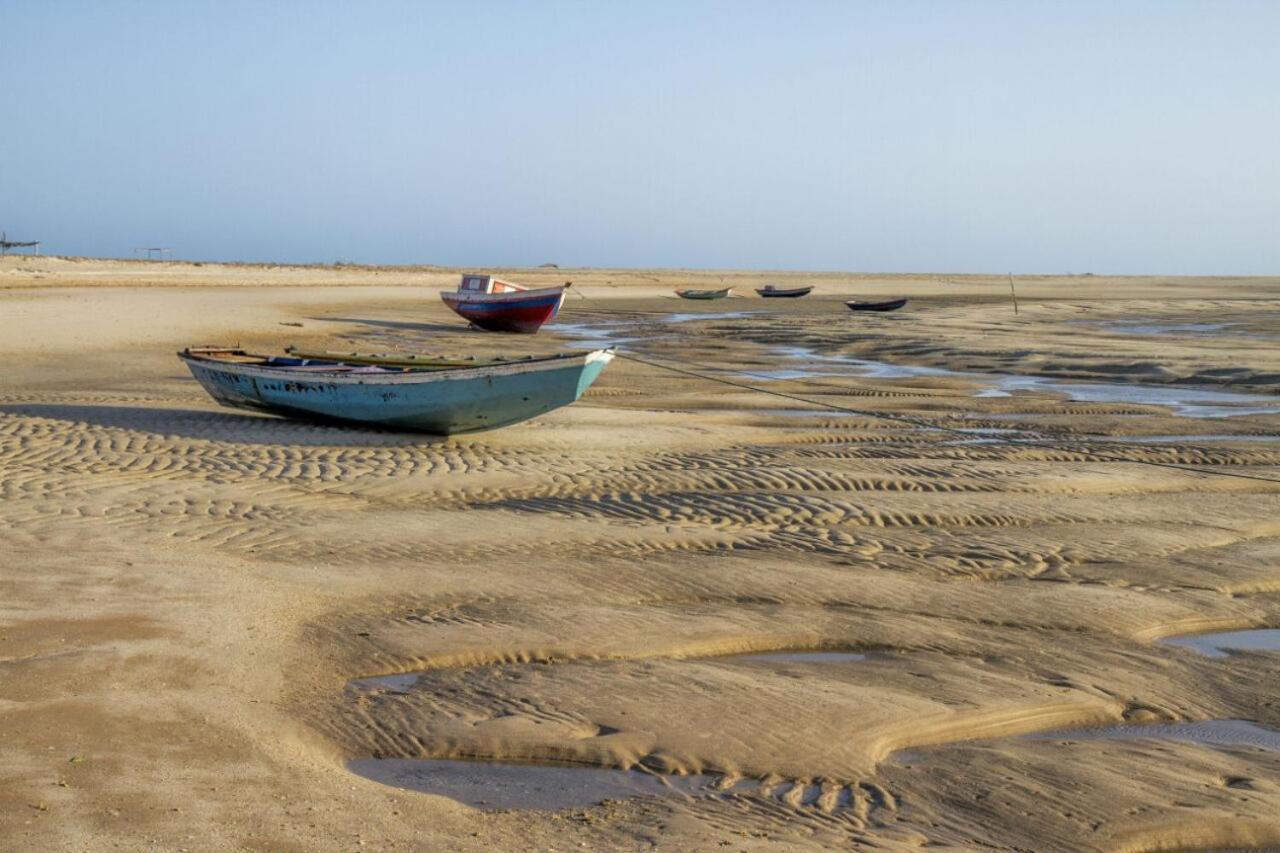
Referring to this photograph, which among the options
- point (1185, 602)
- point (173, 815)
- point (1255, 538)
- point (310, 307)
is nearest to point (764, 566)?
point (1185, 602)

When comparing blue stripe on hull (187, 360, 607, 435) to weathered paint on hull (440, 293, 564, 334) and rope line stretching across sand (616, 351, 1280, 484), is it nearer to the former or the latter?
rope line stretching across sand (616, 351, 1280, 484)

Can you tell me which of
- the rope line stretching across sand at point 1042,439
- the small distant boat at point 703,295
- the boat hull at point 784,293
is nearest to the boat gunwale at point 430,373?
the rope line stretching across sand at point 1042,439

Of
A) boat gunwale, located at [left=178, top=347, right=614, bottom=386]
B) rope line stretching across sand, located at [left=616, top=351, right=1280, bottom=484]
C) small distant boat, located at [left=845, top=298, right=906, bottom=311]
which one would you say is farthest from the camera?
small distant boat, located at [left=845, top=298, right=906, bottom=311]

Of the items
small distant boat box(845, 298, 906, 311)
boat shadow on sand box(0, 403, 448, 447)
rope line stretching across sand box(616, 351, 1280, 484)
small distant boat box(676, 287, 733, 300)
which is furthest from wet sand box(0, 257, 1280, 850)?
small distant boat box(676, 287, 733, 300)

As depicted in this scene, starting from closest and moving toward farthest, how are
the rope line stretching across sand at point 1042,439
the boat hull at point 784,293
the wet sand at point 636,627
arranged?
the wet sand at point 636,627 → the rope line stretching across sand at point 1042,439 → the boat hull at point 784,293

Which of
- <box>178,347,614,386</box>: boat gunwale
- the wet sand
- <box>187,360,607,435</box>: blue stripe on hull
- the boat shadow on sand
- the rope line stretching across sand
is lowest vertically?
the wet sand

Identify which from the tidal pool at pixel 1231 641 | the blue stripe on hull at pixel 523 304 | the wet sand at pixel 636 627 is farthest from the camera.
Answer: the blue stripe on hull at pixel 523 304

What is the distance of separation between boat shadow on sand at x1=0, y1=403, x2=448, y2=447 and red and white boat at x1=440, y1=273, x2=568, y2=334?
18.1 metres

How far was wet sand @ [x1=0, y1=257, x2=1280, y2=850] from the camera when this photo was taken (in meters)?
5.06

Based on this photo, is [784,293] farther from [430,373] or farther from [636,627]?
[636,627]

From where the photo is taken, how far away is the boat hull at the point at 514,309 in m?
33.1

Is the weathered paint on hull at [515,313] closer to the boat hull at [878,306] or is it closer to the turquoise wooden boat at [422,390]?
the boat hull at [878,306]

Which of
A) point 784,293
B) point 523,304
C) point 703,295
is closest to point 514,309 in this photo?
point 523,304

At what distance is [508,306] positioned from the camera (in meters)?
33.2
